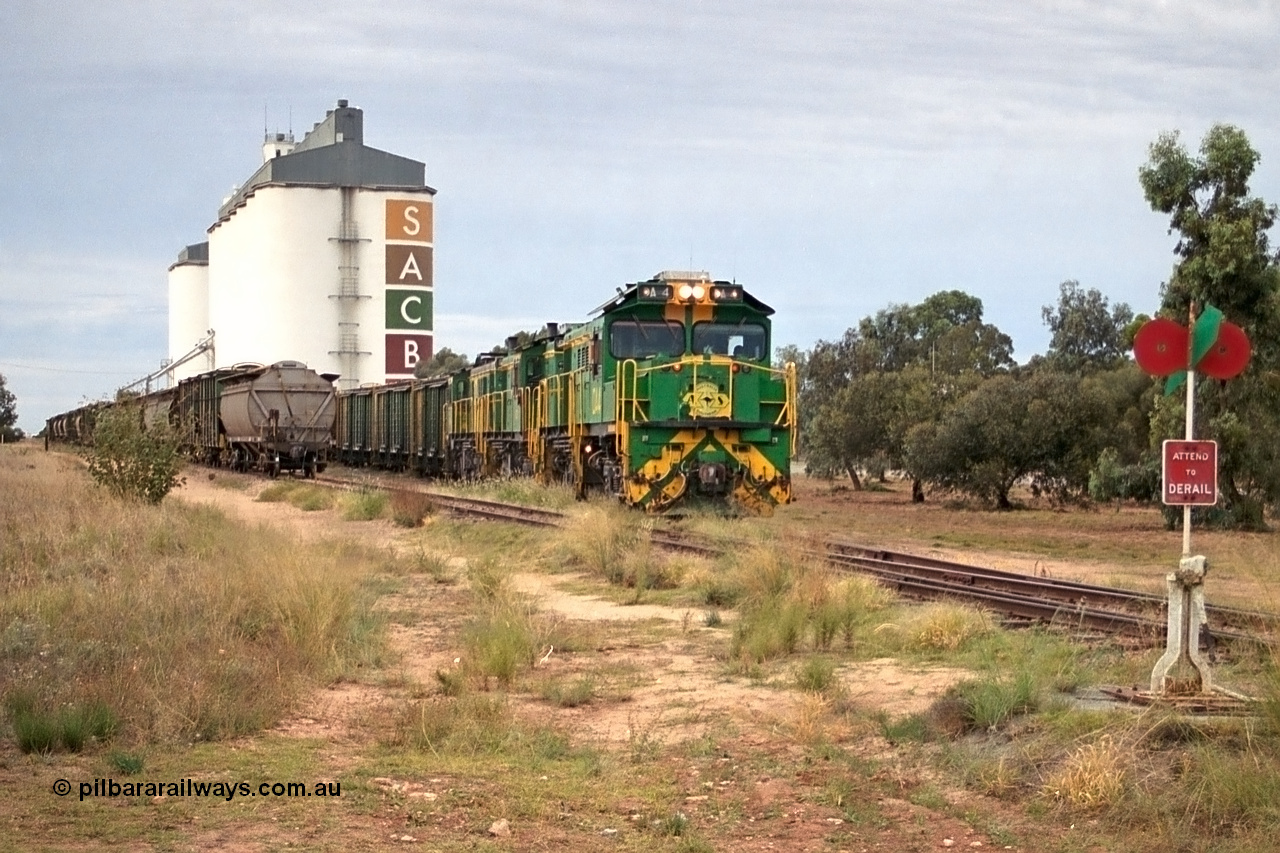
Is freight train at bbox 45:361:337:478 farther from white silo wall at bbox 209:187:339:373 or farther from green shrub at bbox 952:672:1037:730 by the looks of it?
green shrub at bbox 952:672:1037:730

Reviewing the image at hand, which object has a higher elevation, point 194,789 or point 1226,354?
point 1226,354

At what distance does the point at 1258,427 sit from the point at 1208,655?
18.1 metres

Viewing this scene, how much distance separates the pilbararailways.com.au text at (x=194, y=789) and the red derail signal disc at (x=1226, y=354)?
503 cm

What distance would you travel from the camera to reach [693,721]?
29.0ft

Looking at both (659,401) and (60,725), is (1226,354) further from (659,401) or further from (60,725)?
(659,401)

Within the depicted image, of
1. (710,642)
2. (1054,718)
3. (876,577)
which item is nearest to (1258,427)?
(876,577)

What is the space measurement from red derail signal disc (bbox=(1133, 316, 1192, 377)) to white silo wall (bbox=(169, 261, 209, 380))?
92.1 metres

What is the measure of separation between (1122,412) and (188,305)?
233 feet

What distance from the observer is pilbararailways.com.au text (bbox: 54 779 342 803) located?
692 cm

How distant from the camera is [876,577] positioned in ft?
47.5

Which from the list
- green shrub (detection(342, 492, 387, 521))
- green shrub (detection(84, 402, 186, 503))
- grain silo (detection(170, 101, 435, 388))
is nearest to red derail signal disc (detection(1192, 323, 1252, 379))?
green shrub (detection(342, 492, 387, 521))

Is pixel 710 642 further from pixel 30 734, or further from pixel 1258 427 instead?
pixel 1258 427

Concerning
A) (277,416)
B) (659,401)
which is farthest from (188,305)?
(659,401)

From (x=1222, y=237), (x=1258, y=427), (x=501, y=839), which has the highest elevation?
(x=1222, y=237)
